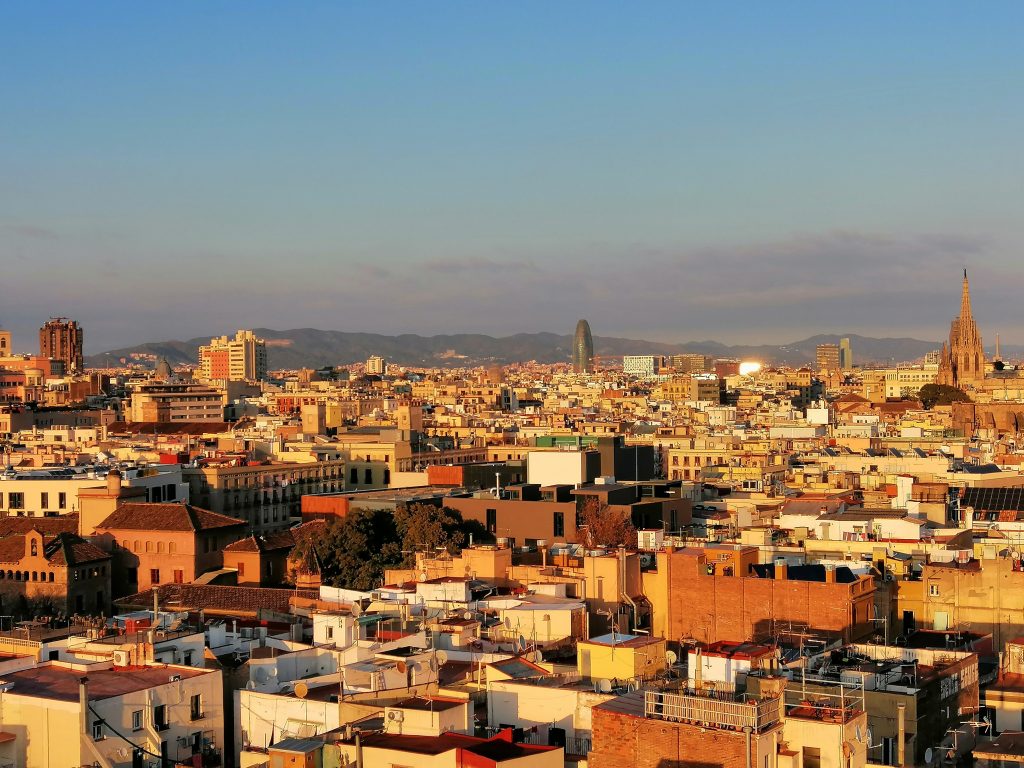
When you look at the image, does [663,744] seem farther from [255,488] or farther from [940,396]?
[940,396]

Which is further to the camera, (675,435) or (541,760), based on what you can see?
(675,435)

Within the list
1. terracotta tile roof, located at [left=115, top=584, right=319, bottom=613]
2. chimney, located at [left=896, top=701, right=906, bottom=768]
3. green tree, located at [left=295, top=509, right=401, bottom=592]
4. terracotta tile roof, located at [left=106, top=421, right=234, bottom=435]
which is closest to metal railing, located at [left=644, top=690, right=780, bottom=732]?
chimney, located at [left=896, top=701, right=906, bottom=768]

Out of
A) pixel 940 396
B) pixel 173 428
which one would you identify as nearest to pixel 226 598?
pixel 173 428

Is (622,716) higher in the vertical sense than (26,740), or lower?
higher

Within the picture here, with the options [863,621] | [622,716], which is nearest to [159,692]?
[622,716]

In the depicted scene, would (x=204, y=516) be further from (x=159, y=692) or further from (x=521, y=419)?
(x=521, y=419)

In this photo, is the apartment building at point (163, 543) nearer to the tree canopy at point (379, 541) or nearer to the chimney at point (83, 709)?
the tree canopy at point (379, 541)

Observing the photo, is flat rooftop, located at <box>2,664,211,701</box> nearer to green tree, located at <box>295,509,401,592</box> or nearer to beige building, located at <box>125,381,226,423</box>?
green tree, located at <box>295,509,401,592</box>
